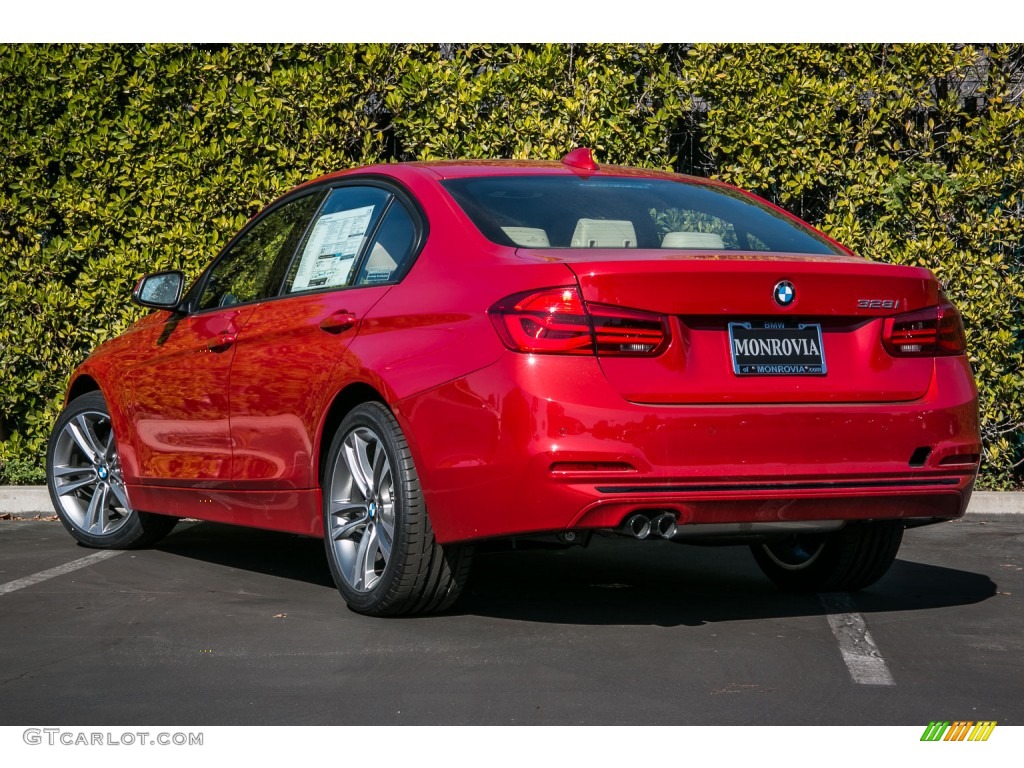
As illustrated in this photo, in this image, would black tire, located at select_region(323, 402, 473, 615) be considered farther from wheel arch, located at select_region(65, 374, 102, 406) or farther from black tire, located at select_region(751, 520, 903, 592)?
wheel arch, located at select_region(65, 374, 102, 406)

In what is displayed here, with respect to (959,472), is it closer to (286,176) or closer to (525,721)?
(525,721)

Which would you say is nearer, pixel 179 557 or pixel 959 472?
pixel 959 472

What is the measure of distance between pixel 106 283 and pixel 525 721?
6.74 meters

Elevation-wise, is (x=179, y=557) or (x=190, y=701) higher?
(x=190, y=701)

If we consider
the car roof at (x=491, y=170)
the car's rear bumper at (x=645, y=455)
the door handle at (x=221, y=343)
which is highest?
the car roof at (x=491, y=170)

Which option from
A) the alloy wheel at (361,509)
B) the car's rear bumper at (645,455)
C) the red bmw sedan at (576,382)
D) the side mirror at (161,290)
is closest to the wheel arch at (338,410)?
the red bmw sedan at (576,382)

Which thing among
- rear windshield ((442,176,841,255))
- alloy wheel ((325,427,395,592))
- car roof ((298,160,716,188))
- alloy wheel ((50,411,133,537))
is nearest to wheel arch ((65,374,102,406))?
alloy wheel ((50,411,133,537))

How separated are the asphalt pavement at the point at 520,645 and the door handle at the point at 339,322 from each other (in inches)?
42.2

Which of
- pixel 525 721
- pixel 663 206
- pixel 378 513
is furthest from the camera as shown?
pixel 663 206

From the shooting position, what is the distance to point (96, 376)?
7.86 meters

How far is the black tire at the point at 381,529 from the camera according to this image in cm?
544

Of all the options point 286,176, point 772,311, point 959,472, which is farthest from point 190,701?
point 286,176

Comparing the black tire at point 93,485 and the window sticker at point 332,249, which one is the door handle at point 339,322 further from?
the black tire at point 93,485
